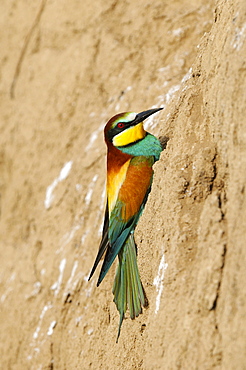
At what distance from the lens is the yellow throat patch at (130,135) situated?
2.94m

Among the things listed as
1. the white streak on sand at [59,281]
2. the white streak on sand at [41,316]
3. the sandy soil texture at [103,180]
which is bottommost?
the white streak on sand at [41,316]

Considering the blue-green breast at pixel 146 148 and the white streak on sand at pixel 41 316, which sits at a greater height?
the blue-green breast at pixel 146 148

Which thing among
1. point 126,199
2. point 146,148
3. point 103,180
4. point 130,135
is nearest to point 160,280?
point 126,199

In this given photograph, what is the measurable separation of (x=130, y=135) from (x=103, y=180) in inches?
31.6

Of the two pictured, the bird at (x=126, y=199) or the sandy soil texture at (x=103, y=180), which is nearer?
the sandy soil texture at (x=103, y=180)

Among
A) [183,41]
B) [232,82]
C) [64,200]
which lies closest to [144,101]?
[183,41]

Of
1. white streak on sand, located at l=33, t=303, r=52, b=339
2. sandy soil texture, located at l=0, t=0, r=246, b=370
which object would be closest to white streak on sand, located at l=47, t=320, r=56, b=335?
sandy soil texture, located at l=0, t=0, r=246, b=370

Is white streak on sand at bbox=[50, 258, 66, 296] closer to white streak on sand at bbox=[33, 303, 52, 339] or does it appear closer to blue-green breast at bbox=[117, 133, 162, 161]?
white streak on sand at bbox=[33, 303, 52, 339]

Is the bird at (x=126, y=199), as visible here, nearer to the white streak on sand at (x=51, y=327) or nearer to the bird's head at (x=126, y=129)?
the bird's head at (x=126, y=129)

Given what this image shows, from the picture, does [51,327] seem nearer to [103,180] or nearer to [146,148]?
[103,180]

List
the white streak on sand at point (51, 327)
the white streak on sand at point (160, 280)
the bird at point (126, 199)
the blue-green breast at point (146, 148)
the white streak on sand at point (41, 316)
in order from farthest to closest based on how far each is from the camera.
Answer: the white streak on sand at point (41, 316), the white streak on sand at point (51, 327), the blue-green breast at point (146, 148), the bird at point (126, 199), the white streak on sand at point (160, 280)

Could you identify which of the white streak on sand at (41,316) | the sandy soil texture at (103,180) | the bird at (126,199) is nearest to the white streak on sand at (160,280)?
the sandy soil texture at (103,180)

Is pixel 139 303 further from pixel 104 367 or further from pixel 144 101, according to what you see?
pixel 144 101

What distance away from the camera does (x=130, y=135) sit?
2.96m
